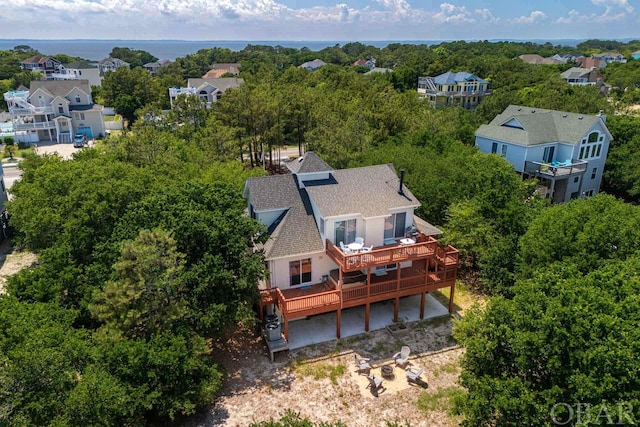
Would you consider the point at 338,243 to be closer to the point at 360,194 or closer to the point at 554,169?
the point at 360,194

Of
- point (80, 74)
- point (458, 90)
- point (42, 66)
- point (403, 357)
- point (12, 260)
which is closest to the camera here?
point (403, 357)

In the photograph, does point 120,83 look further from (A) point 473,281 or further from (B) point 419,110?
(A) point 473,281

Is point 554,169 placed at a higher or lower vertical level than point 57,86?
lower

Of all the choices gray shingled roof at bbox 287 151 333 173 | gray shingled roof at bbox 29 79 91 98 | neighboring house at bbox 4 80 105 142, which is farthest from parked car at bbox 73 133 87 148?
gray shingled roof at bbox 287 151 333 173

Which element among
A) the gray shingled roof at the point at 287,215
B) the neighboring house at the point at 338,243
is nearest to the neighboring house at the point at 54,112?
the neighboring house at the point at 338,243

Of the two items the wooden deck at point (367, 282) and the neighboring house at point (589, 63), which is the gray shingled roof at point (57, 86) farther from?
the neighboring house at point (589, 63)

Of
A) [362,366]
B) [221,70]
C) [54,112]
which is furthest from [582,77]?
[54,112]
